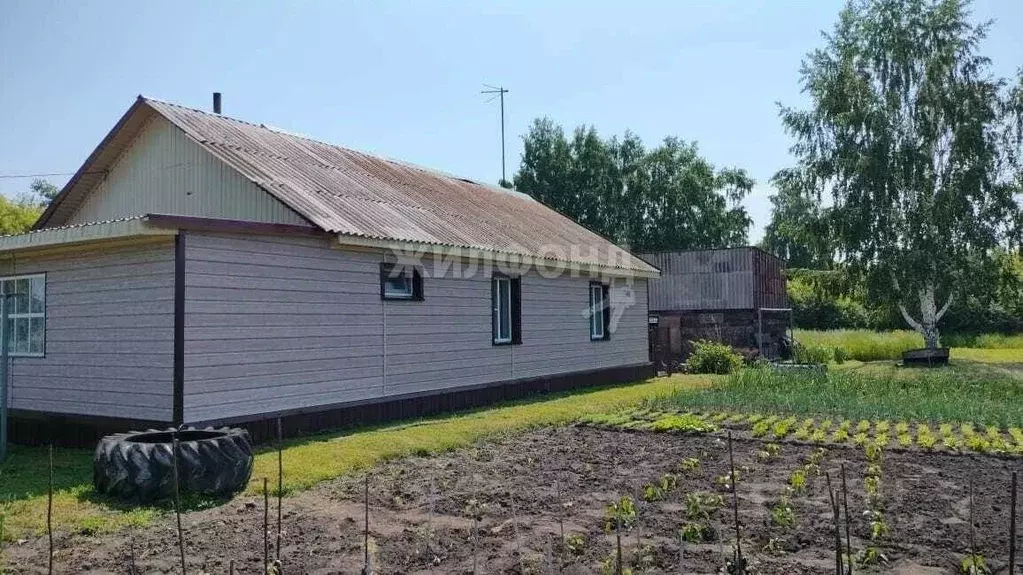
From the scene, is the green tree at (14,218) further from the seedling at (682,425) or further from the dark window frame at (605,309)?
the seedling at (682,425)

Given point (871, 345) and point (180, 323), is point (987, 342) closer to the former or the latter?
point (871, 345)

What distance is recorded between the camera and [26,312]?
438 inches

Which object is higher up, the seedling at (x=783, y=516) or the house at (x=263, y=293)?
the house at (x=263, y=293)

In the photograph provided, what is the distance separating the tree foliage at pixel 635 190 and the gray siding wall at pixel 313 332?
29714 millimetres

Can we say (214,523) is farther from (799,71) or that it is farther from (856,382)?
(799,71)

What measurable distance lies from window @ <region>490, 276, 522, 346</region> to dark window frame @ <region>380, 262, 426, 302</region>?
2.43 meters

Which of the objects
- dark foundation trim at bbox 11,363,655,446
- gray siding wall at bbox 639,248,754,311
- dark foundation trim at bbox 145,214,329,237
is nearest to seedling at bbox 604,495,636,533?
dark foundation trim at bbox 11,363,655,446

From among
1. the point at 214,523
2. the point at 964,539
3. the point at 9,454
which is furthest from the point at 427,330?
the point at 964,539

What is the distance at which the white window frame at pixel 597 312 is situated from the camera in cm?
1791

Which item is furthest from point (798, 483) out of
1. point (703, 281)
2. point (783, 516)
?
A: point (703, 281)

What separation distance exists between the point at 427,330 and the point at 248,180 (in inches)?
139

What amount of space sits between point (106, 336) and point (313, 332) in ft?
8.15

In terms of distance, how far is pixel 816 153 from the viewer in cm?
2845

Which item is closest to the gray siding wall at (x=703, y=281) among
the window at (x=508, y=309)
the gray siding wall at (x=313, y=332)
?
the window at (x=508, y=309)
